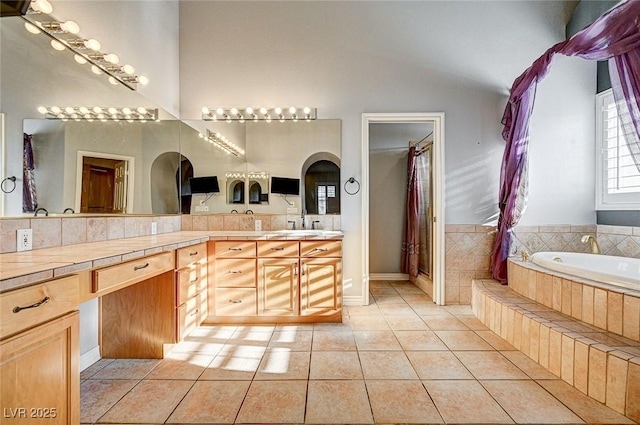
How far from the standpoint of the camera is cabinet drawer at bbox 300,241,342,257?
111 inches

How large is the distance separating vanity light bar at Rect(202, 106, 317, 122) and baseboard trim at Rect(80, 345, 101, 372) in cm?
238

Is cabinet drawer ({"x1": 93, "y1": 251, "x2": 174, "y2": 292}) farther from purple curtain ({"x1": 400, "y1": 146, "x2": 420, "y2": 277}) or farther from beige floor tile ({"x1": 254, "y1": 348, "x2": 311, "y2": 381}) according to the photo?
purple curtain ({"x1": 400, "y1": 146, "x2": 420, "y2": 277})

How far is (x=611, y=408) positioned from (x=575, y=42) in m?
2.45

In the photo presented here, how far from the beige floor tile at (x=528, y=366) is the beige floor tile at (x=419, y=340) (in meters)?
0.44

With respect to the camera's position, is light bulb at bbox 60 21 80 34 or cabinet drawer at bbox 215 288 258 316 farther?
cabinet drawer at bbox 215 288 258 316

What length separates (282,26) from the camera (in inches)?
136

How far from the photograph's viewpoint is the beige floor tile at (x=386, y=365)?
6.51ft

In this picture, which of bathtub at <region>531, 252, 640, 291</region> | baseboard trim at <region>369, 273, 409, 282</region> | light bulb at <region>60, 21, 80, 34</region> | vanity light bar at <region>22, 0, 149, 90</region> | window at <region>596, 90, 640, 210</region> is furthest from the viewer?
baseboard trim at <region>369, 273, 409, 282</region>

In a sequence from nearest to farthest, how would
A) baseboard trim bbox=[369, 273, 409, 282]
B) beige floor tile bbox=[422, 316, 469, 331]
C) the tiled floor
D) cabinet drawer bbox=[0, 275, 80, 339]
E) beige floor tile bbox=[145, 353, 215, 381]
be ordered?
cabinet drawer bbox=[0, 275, 80, 339] < the tiled floor < beige floor tile bbox=[145, 353, 215, 381] < beige floor tile bbox=[422, 316, 469, 331] < baseboard trim bbox=[369, 273, 409, 282]

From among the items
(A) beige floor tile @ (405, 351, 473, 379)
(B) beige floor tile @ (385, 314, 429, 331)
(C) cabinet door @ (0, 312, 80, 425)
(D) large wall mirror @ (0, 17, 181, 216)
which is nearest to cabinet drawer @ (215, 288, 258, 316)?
(D) large wall mirror @ (0, 17, 181, 216)

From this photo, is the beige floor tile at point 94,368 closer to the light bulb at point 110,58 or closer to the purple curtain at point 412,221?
the light bulb at point 110,58

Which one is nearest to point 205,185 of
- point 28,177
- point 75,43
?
point 75,43

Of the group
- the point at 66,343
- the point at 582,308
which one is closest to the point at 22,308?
the point at 66,343

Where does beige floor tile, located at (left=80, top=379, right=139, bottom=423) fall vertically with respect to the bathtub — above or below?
below
